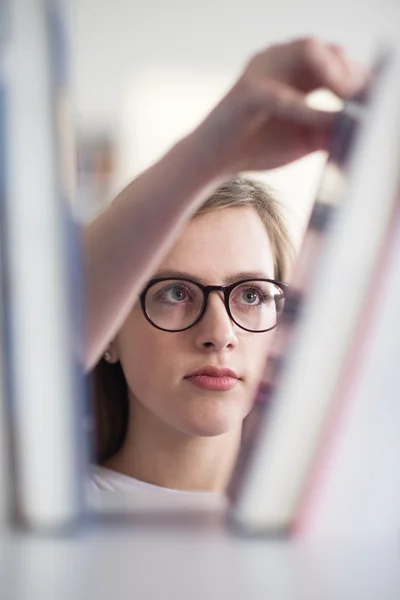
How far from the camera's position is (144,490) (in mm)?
377

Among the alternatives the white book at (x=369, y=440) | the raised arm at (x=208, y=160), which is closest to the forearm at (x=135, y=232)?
the raised arm at (x=208, y=160)

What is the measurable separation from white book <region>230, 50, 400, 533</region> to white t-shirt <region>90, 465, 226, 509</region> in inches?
2.4

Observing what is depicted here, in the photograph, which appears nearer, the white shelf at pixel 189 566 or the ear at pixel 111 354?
the white shelf at pixel 189 566

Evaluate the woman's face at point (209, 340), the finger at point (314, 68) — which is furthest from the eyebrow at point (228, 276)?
the finger at point (314, 68)

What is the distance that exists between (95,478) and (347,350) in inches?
7.0

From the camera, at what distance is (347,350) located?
29 centimetres

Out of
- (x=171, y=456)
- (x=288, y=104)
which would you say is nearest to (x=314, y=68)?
(x=288, y=104)

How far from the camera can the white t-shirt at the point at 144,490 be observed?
35 centimetres

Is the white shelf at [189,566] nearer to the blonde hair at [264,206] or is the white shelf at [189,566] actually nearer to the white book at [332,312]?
the white book at [332,312]

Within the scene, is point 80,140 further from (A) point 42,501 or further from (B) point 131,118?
(A) point 42,501

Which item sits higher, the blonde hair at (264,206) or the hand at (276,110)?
the hand at (276,110)

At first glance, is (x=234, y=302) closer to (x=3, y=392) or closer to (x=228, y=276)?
(x=228, y=276)

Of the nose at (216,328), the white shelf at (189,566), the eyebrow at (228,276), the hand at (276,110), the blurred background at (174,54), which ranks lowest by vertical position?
the white shelf at (189,566)

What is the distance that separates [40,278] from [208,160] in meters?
0.11
